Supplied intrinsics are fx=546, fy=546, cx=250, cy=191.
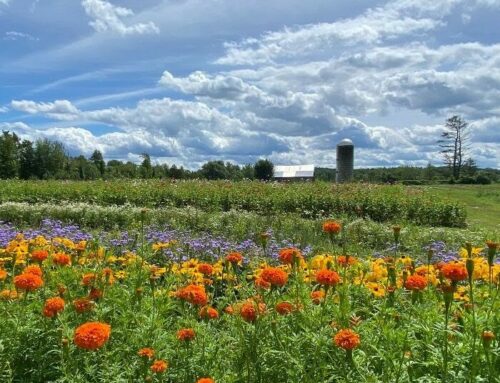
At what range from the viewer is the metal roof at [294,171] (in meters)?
34.1

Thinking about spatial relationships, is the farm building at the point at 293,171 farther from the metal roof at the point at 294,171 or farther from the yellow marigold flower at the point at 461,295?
the yellow marigold flower at the point at 461,295

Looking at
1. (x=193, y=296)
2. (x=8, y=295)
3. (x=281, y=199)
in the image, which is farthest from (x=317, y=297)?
(x=281, y=199)

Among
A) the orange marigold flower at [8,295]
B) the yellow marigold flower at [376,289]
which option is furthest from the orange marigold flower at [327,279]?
the orange marigold flower at [8,295]

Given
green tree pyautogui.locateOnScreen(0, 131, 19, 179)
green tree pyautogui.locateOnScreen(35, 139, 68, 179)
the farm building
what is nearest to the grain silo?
the farm building

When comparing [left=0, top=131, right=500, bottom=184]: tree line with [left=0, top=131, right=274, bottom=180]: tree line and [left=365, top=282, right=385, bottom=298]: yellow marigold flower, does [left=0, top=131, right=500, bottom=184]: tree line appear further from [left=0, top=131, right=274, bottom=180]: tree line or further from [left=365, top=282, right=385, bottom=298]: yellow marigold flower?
[left=365, top=282, right=385, bottom=298]: yellow marigold flower

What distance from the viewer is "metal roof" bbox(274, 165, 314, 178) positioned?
34.1 m

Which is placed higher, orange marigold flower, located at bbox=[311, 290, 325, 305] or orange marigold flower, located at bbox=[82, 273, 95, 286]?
orange marigold flower, located at bbox=[82, 273, 95, 286]

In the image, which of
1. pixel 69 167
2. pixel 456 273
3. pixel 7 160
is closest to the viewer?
pixel 456 273

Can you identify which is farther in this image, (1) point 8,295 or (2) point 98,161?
(2) point 98,161

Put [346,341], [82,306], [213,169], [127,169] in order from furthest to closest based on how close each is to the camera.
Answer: [127,169] → [213,169] → [82,306] → [346,341]

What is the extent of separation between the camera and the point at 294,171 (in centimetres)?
3519

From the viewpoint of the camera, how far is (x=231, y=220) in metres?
11.3

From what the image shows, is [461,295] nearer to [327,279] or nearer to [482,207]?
[327,279]

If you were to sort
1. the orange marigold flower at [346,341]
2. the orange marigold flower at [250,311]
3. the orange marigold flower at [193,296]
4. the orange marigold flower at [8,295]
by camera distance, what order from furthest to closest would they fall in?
the orange marigold flower at [8,295]
the orange marigold flower at [193,296]
the orange marigold flower at [250,311]
the orange marigold flower at [346,341]
